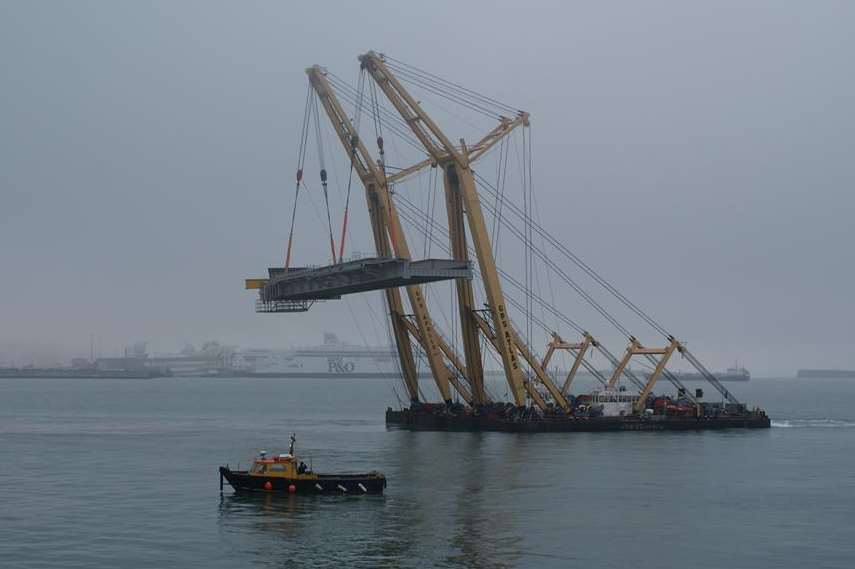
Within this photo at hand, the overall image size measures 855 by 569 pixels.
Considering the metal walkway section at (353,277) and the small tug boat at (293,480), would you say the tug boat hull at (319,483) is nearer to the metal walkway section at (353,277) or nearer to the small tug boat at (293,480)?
the small tug boat at (293,480)

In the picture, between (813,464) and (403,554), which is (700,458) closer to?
(813,464)

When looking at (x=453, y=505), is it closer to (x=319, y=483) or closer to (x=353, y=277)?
(x=319, y=483)

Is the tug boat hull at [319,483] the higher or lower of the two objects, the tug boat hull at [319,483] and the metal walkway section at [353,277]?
the lower

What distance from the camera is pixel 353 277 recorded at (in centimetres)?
8250

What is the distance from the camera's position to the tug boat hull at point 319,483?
54.1 m

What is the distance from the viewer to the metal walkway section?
78.1 metres

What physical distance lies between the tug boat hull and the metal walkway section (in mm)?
24635

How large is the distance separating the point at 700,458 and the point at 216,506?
34844mm

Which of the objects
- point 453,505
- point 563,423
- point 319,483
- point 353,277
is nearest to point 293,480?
point 319,483

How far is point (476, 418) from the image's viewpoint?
90.7 meters

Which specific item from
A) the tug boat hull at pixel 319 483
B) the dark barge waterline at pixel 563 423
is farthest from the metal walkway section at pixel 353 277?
the tug boat hull at pixel 319 483

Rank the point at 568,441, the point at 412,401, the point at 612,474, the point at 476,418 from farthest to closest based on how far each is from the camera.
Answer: the point at 412,401
the point at 476,418
the point at 568,441
the point at 612,474

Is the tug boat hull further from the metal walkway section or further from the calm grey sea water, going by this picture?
the metal walkway section

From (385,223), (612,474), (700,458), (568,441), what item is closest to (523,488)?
(612,474)
